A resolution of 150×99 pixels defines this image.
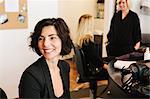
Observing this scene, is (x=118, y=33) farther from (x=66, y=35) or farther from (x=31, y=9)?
(x=66, y=35)

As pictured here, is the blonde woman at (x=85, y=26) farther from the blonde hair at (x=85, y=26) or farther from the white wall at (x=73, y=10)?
the white wall at (x=73, y=10)

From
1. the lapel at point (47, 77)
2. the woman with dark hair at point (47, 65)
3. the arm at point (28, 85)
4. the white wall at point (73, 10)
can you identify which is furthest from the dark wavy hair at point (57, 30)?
the white wall at point (73, 10)

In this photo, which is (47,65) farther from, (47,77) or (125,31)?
(125,31)

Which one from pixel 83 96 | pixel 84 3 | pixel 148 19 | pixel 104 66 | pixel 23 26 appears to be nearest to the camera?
pixel 104 66

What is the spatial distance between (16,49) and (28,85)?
2004mm

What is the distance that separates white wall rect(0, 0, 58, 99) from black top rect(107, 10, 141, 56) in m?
0.95

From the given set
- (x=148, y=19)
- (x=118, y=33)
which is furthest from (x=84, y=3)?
(x=118, y=33)

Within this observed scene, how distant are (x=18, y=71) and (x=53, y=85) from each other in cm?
193

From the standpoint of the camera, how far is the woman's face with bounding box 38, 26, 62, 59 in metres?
1.49

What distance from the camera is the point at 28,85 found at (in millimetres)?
1395

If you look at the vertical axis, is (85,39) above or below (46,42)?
below

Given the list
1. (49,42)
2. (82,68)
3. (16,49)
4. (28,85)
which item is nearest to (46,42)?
(49,42)

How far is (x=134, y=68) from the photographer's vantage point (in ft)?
6.12

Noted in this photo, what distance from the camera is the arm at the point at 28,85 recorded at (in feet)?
4.58
